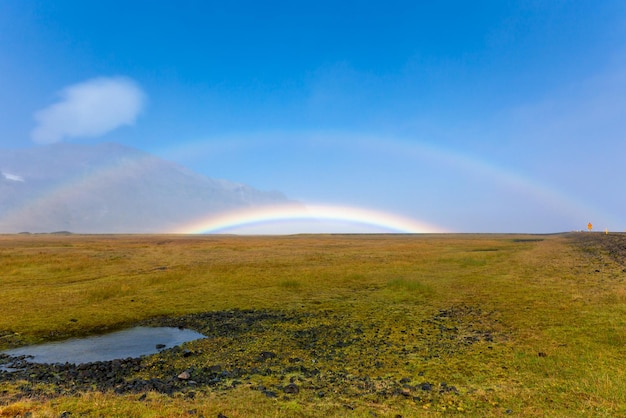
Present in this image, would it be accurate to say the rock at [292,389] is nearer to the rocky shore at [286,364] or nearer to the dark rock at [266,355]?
the rocky shore at [286,364]

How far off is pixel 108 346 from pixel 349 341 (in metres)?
11.4

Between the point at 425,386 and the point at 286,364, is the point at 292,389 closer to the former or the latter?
the point at 286,364

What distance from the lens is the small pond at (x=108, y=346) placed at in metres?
15.3

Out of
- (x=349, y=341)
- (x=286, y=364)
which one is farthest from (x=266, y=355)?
(x=349, y=341)

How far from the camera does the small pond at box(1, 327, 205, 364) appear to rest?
15.3 metres

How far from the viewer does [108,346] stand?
16.9m

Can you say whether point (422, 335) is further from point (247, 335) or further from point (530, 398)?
point (247, 335)

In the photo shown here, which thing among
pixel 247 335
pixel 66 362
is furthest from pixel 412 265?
pixel 66 362

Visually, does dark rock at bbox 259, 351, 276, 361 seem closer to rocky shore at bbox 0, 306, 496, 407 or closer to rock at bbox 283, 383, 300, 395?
rocky shore at bbox 0, 306, 496, 407

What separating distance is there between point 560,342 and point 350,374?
30.5 ft

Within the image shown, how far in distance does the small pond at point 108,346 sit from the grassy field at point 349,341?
1341mm

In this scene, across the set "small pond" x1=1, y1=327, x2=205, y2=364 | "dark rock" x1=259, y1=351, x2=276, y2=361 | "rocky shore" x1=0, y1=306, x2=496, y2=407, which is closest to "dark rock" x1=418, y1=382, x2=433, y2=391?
"rocky shore" x1=0, y1=306, x2=496, y2=407

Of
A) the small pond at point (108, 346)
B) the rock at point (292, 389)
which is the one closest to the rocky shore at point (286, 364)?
the rock at point (292, 389)

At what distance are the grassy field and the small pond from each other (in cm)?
134
